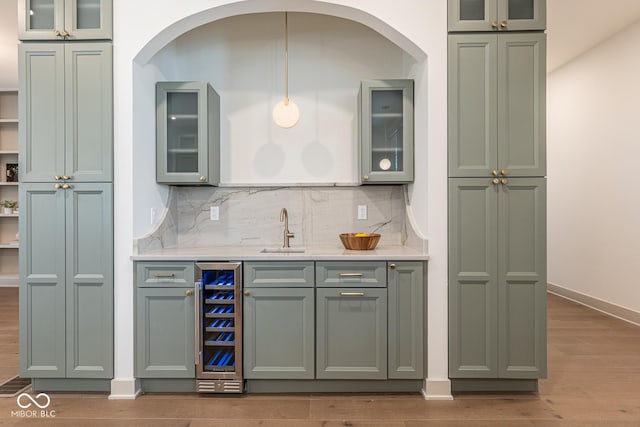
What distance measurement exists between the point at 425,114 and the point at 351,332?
1.52 metres

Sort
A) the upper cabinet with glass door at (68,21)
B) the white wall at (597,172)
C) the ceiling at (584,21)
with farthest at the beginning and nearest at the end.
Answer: the white wall at (597,172)
the ceiling at (584,21)
the upper cabinet with glass door at (68,21)

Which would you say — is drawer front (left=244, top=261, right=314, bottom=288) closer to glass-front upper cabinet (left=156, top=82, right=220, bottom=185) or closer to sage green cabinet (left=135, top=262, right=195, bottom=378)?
sage green cabinet (left=135, top=262, right=195, bottom=378)

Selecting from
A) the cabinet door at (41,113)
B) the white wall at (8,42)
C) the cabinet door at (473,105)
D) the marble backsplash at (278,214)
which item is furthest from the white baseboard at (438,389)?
the white wall at (8,42)

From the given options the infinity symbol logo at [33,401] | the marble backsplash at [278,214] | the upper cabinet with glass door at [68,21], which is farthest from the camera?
→ the marble backsplash at [278,214]

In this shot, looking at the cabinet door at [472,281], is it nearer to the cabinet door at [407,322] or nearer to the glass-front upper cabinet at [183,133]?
the cabinet door at [407,322]

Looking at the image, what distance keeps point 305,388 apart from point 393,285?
91cm

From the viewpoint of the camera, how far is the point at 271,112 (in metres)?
3.51

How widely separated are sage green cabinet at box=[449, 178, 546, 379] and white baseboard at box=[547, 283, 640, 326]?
2380 mm

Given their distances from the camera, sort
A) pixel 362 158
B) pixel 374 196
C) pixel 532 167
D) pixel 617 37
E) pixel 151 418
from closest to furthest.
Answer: pixel 151 418, pixel 532 167, pixel 362 158, pixel 374 196, pixel 617 37

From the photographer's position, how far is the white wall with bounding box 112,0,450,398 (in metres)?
2.71

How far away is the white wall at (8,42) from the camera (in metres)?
3.92

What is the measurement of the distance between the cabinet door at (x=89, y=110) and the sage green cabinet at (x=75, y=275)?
0.14 meters

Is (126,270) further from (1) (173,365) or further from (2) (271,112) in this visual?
(2) (271,112)

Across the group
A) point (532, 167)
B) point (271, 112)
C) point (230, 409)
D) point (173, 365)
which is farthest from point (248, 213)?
point (532, 167)
